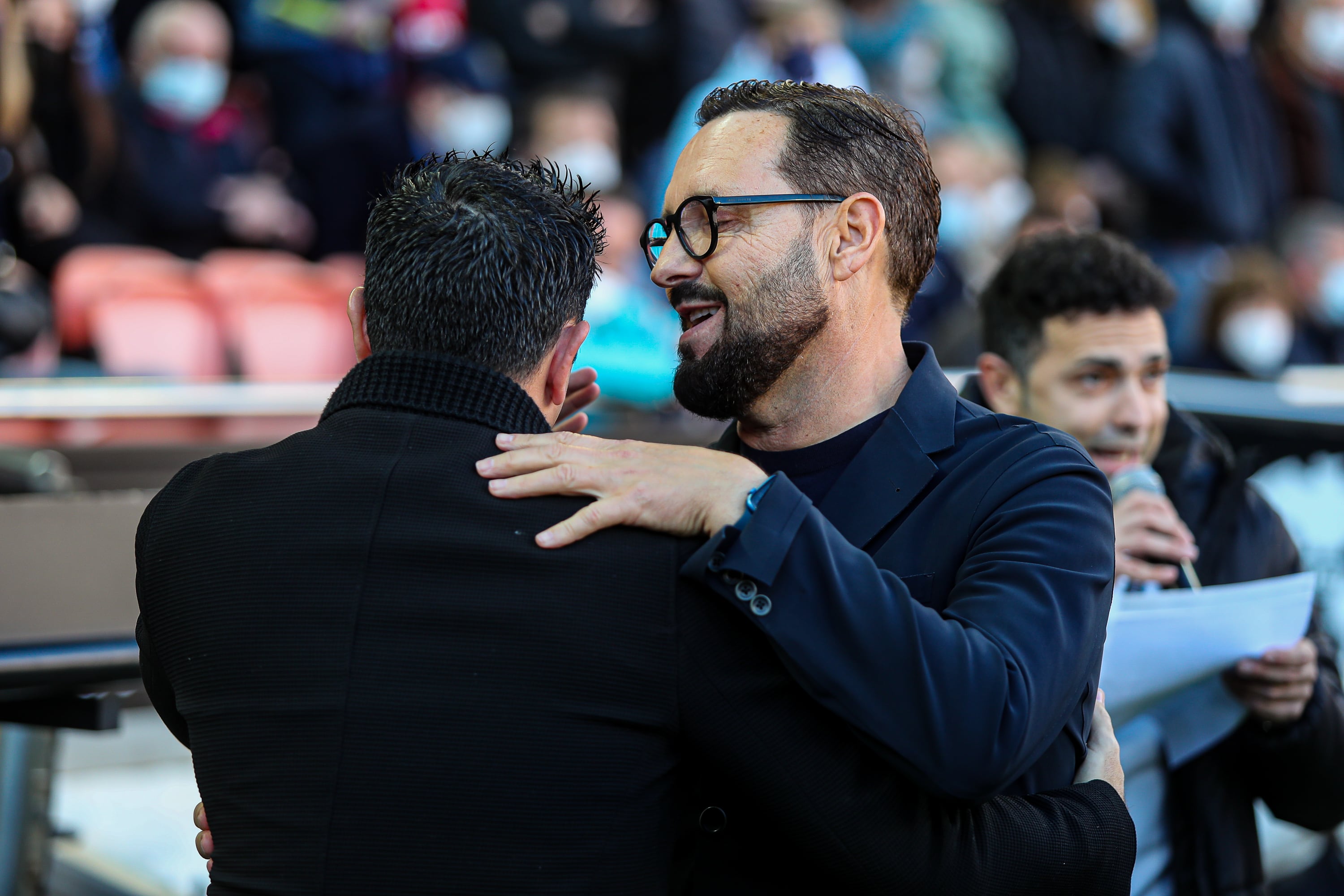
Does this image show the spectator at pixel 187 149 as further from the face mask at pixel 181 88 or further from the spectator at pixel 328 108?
the spectator at pixel 328 108

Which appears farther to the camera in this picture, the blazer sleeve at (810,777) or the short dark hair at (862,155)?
the short dark hair at (862,155)

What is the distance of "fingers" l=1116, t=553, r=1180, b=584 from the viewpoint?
201cm

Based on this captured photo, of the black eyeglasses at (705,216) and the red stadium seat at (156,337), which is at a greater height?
the black eyeglasses at (705,216)

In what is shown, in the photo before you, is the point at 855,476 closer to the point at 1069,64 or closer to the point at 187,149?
the point at 187,149

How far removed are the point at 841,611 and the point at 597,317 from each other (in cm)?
405

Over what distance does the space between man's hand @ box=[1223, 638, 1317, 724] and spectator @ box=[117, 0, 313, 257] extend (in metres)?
4.42

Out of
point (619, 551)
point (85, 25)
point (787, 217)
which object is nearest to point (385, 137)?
point (85, 25)

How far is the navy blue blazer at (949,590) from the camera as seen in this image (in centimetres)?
119

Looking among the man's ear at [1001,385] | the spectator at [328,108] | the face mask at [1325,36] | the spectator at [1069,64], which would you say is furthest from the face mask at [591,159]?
the face mask at [1325,36]

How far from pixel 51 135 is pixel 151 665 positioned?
13.9 feet

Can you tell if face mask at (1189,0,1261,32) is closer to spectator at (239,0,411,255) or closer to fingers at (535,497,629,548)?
spectator at (239,0,411,255)

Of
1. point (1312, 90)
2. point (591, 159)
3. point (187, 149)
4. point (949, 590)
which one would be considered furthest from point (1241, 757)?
point (1312, 90)

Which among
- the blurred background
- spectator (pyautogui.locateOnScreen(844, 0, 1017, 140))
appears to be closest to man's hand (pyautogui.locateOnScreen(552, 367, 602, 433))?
the blurred background

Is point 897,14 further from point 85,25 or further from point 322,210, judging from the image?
point 85,25
